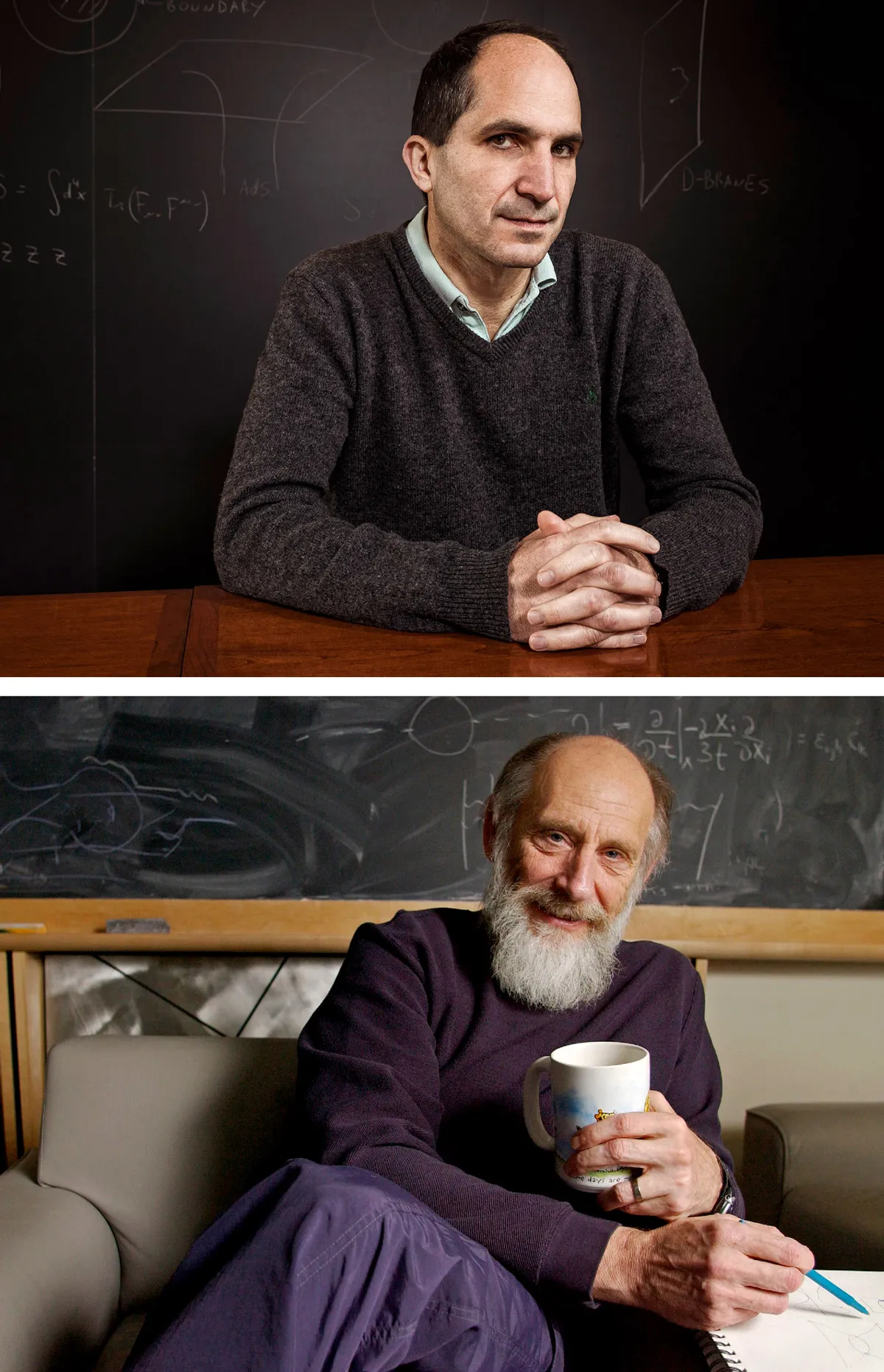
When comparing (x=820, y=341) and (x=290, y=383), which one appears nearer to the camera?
(x=290, y=383)

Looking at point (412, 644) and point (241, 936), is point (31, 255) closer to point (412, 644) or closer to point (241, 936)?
point (241, 936)

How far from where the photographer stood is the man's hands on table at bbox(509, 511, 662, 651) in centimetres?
93

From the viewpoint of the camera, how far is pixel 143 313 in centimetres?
210

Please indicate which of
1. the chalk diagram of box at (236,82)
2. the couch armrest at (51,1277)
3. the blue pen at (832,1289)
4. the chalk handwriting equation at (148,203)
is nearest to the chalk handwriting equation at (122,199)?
the chalk handwriting equation at (148,203)

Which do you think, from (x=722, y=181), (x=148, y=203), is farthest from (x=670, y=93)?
(x=148, y=203)

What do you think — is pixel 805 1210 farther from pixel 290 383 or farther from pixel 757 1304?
pixel 290 383

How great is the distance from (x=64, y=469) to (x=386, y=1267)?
63.7 inches

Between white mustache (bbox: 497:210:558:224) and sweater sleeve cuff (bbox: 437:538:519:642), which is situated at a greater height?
white mustache (bbox: 497:210:558:224)

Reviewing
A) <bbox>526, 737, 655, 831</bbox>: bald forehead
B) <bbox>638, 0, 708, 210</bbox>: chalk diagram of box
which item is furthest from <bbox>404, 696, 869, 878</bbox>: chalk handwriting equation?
<bbox>638, 0, 708, 210</bbox>: chalk diagram of box

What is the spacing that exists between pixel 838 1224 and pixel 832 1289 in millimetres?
489

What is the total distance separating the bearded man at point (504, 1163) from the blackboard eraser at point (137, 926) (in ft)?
2.55

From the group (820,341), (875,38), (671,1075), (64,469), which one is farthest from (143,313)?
(671,1075)

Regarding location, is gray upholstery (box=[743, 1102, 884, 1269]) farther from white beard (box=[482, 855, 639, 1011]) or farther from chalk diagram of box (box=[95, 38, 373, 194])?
chalk diagram of box (box=[95, 38, 373, 194])

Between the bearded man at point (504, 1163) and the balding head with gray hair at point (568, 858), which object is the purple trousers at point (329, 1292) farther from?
the balding head with gray hair at point (568, 858)
